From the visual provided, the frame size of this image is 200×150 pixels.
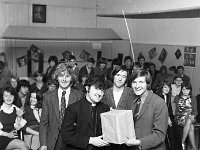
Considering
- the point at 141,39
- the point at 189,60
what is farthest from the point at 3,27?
the point at 189,60

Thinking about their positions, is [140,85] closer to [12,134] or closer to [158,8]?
[12,134]

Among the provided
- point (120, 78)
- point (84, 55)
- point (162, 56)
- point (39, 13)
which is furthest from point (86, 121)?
point (39, 13)

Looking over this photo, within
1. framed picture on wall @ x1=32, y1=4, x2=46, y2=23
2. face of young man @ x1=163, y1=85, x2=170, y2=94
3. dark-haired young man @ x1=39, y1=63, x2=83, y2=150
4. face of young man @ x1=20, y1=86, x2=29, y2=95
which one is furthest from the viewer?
framed picture on wall @ x1=32, y1=4, x2=46, y2=23

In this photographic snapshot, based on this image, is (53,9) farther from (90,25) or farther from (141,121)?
(141,121)

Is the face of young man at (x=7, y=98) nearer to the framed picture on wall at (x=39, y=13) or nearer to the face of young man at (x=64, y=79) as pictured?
the face of young man at (x=64, y=79)

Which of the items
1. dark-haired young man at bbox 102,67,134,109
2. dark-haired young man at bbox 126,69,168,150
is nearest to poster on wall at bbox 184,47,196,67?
dark-haired young man at bbox 102,67,134,109

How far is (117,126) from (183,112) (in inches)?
126

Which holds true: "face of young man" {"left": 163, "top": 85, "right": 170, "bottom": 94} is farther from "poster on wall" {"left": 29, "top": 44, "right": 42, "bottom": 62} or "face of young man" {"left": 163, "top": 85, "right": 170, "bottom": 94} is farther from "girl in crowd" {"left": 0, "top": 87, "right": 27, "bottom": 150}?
"poster on wall" {"left": 29, "top": 44, "right": 42, "bottom": 62}

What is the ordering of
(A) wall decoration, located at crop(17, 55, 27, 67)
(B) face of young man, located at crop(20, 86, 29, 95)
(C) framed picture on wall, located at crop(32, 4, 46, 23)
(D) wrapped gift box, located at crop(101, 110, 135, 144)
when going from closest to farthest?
(D) wrapped gift box, located at crop(101, 110, 135, 144) → (B) face of young man, located at crop(20, 86, 29, 95) → (A) wall decoration, located at crop(17, 55, 27, 67) → (C) framed picture on wall, located at crop(32, 4, 46, 23)

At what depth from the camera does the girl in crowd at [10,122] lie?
4570mm

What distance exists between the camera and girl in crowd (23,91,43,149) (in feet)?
16.4

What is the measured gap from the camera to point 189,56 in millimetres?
7984

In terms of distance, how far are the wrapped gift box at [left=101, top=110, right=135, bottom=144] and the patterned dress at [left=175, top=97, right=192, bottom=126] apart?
2.99 metres

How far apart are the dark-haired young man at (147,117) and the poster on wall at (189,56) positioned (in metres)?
4.89
